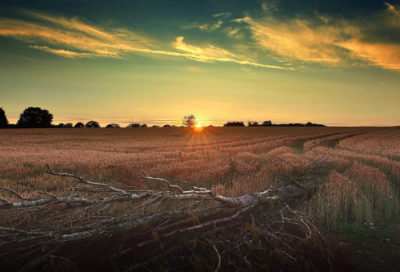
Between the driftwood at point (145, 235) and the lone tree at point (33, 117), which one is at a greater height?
the lone tree at point (33, 117)

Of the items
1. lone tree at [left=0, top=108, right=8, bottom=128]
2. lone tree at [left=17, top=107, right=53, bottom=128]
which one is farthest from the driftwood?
lone tree at [left=17, top=107, right=53, bottom=128]

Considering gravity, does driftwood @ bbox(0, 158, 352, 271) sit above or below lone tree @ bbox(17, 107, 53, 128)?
below

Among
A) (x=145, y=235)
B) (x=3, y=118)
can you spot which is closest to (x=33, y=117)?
(x=3, y=118)

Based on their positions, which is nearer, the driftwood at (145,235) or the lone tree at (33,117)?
the driftwood at (145,235)

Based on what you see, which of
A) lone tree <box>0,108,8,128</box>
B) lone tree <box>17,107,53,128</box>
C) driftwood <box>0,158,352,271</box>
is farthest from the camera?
lone tree <box>17,107,53,128</box>

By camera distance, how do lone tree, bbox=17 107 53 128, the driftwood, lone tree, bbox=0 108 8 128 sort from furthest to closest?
lone tree, bbox=17 107 53 128, lone tree, bbox=0 108 8 128, the driftwood

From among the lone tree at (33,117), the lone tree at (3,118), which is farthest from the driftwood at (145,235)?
the lone tree at (33,117)

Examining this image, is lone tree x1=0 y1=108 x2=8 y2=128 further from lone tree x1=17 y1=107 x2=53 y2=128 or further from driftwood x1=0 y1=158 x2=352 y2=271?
driftwood x1=0 y1=158 x2=352 y2=271

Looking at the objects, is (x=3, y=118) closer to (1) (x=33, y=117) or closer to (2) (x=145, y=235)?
(1) (x=33, y=117)

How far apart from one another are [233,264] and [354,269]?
1.59 meters

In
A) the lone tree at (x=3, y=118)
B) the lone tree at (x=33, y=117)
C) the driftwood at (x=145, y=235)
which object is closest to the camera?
the driftwood at (x=145, y=235)

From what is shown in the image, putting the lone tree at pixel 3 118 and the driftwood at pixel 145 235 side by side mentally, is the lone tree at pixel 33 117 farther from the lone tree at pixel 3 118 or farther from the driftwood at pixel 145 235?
the driftwood at pixel 145 235

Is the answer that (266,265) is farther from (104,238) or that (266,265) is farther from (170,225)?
(104,238)

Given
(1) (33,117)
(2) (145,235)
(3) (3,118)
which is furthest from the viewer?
(1) (33,117)
